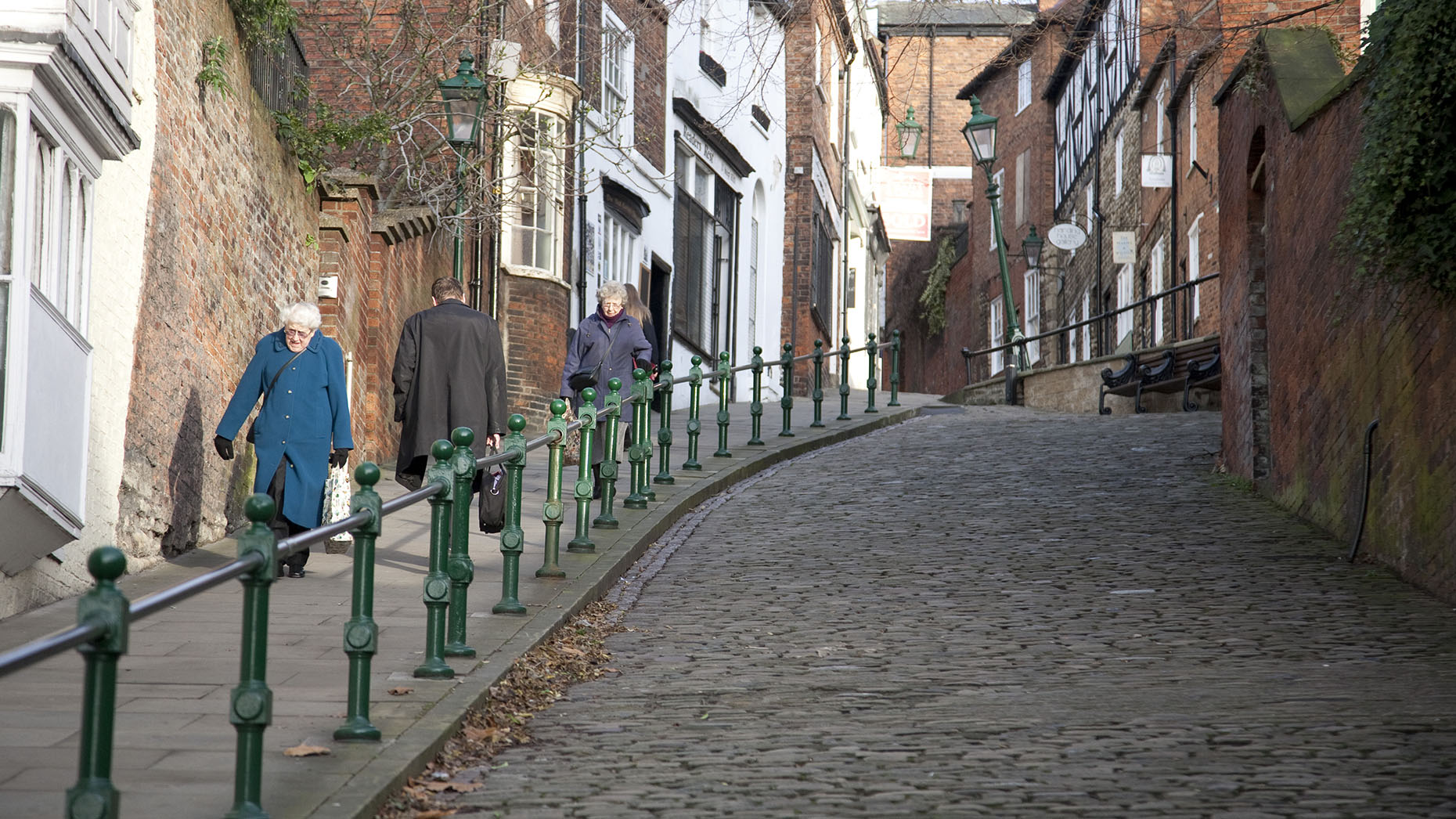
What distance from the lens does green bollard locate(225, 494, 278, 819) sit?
170 inches

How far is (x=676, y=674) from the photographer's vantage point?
7133 mm

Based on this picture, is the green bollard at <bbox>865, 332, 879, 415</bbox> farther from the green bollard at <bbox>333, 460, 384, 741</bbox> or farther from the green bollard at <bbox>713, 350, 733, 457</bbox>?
the green bollard at <bbox>333, 460, 384, 741</bbox>

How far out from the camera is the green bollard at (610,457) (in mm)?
10562

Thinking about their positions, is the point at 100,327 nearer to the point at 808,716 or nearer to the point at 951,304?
the point at 808,716

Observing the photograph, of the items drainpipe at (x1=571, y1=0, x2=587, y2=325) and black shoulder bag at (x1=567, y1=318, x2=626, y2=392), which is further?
drainpipe at (x1=571, y1=0, x2=587, y2=325)

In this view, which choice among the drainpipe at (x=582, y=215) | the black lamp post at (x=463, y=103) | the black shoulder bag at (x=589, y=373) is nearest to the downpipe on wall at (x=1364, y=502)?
the black shoulder bag at (x=589, y=373)

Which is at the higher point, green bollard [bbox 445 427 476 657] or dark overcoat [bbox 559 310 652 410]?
dark overcoat [bbox 559 310 652 410]

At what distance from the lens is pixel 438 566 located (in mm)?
6332

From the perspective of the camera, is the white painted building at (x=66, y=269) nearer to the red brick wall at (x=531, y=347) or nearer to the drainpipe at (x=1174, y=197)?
the red brick wall at (x=531, y=347)

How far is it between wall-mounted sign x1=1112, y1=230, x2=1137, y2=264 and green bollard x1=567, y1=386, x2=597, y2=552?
21791 mm

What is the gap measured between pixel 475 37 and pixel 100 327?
31.2 feet

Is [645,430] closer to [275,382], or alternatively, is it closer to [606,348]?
[606,348]

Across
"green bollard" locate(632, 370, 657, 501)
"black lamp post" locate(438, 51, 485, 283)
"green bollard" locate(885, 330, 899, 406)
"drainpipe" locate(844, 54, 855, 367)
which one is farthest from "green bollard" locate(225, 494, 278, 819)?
"drainpipe" locate(844, 54, 855, 367)

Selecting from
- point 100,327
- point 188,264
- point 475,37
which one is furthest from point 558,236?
point 100,327
